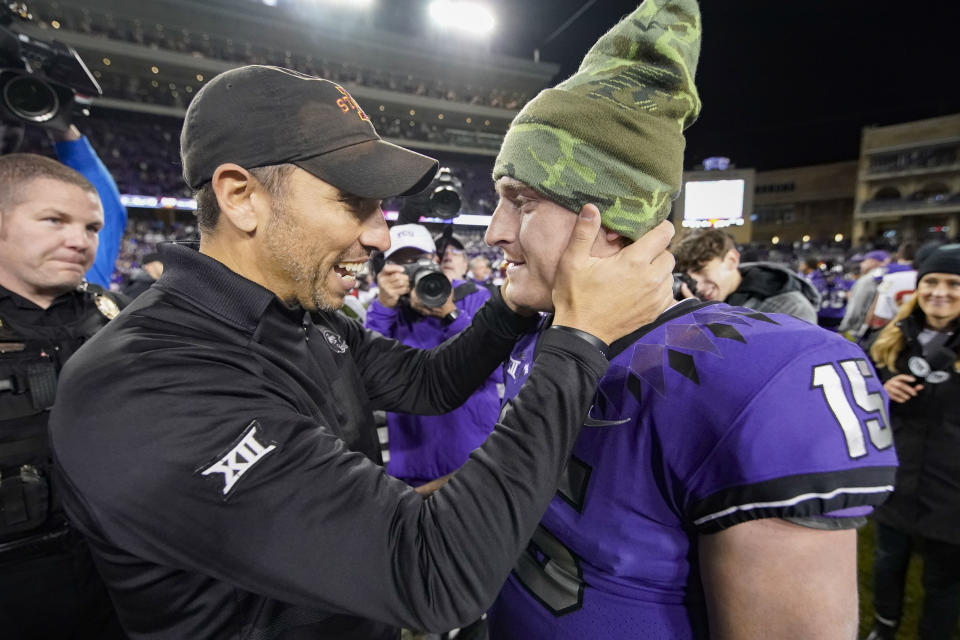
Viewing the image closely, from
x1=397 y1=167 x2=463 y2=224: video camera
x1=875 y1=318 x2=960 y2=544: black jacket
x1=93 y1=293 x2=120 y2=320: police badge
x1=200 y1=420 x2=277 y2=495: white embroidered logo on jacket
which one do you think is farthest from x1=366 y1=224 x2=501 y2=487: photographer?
x1=875 y1=318 x2=960 y2=544: black jacket

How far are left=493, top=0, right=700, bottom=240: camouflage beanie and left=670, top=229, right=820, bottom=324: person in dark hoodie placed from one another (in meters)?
2.21

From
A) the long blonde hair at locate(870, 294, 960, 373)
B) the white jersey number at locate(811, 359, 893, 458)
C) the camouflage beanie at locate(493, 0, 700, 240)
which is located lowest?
the long blonde hair at locate(870, 294, 960, 373)

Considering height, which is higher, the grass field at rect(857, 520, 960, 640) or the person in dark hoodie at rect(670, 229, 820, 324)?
the person in dark hoodie at rect(670, 229, 820, 324)

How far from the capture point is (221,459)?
774 mm

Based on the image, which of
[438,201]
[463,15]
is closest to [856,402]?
[438,201]

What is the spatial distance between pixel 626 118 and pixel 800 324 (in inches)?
21.1

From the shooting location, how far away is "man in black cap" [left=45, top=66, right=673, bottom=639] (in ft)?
2.49

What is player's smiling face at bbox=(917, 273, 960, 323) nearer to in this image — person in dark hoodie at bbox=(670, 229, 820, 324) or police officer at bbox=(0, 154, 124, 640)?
person in dark hoodie at bbox=(670, 229, 820, 324)

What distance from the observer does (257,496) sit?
0.76 metres

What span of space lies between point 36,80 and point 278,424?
239cm

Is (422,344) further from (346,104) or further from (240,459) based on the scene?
(240,459)

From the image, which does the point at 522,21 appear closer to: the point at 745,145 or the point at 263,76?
the point at 745,145

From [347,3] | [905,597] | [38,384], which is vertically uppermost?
[347,3]

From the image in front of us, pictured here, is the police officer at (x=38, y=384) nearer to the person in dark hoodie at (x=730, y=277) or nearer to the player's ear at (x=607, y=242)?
the player's ear at (x=607, y=242)
